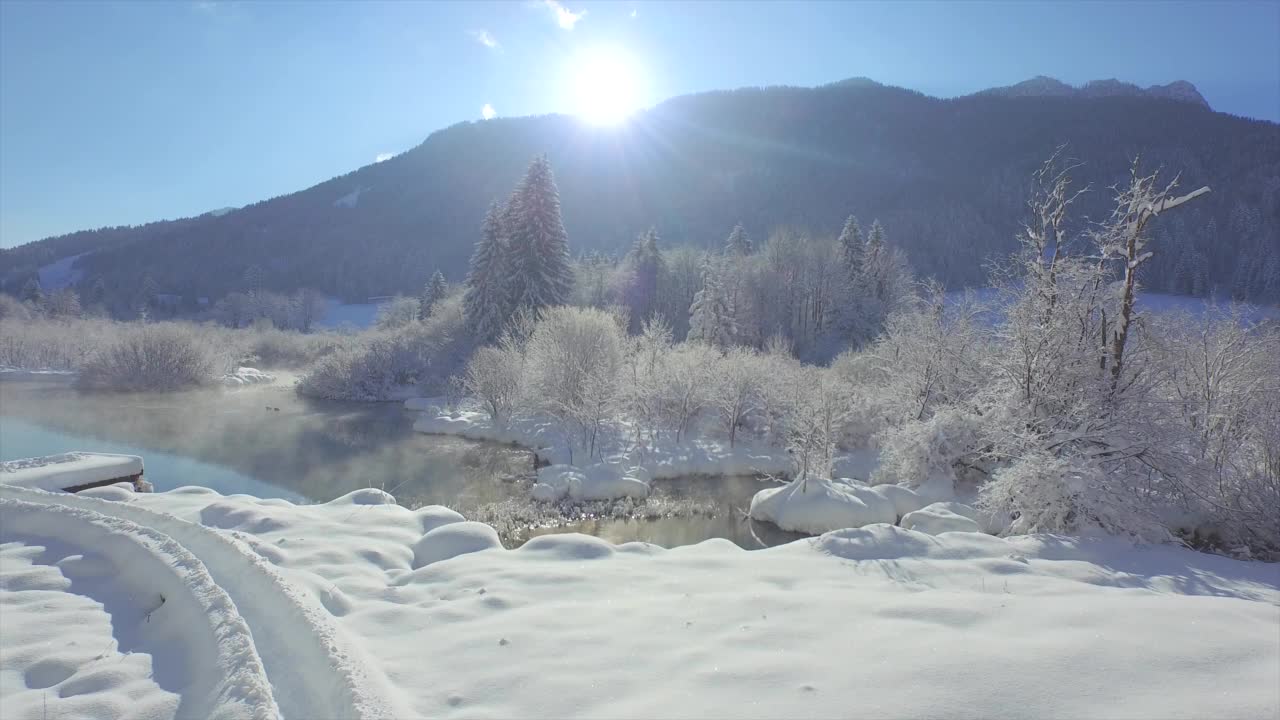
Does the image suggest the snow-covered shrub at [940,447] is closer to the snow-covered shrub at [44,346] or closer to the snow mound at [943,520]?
the snow mound at [943,520]

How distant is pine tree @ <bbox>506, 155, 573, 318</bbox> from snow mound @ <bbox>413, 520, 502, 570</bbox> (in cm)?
2626

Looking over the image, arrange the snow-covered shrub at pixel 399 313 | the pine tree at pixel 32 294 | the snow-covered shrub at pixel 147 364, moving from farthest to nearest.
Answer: the pine tree at pixel 32 294
the snow-covered shrub at pixel 399 313
the snow-covered shrub at pixel 147 364

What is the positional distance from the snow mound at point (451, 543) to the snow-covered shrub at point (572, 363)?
598 inches

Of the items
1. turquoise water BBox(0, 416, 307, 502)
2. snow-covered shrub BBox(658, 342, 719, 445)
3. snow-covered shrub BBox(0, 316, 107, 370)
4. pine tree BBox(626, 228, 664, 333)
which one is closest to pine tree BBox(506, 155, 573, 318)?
pine tree BBox(626, 228, 664, 333)

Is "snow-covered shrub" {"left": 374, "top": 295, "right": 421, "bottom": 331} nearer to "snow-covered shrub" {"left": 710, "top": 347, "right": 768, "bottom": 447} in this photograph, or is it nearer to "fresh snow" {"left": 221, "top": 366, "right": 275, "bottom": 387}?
"fresh snow" {"left": 221, "top": 366, "right": 275, "bottom": 387}

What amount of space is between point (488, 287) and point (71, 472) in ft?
83.2

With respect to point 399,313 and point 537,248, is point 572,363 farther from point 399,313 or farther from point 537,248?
point 399,313

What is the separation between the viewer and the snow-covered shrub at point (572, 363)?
2589 centimetres

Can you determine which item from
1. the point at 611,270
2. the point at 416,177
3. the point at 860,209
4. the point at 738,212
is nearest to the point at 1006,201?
the point at 860,209

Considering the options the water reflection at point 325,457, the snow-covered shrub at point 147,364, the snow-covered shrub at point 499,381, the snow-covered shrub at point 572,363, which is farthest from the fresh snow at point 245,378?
the snow-covered shrub at point 572,363

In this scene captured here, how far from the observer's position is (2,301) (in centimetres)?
6531

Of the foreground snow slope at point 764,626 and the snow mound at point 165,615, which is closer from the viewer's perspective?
the foreground snow slope at point 764,626

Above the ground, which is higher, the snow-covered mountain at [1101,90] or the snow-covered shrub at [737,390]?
the snow-covered mountain at [1101,90]

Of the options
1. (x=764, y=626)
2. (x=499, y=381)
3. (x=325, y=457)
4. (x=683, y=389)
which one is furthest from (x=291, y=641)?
(x=499, y=381)
